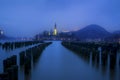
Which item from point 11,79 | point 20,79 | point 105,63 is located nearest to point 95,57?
point 105,63

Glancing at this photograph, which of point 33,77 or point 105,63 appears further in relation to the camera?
point 105,63

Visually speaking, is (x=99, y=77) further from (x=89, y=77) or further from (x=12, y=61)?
(x=12, y=61)

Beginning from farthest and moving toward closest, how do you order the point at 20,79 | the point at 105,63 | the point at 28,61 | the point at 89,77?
1. the point at 105,63
2. the point at 28,61
3. the point at 89,77
4. the point at 20,79

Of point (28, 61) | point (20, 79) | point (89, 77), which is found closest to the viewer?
point (20, 79)

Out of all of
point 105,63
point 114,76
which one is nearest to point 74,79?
point 114,76

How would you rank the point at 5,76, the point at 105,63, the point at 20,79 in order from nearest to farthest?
the point at 5,76 < the point at 20,79 < the point at 105,63

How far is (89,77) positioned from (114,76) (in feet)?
4.23

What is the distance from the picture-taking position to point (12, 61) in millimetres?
13430

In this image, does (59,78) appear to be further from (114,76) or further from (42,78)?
(114,76)

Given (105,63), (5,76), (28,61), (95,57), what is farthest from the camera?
(95,57)

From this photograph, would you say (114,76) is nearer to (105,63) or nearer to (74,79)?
(74,79)

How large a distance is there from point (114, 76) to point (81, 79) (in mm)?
1910

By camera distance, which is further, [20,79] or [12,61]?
[12,61]

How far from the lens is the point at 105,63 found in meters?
16.8
